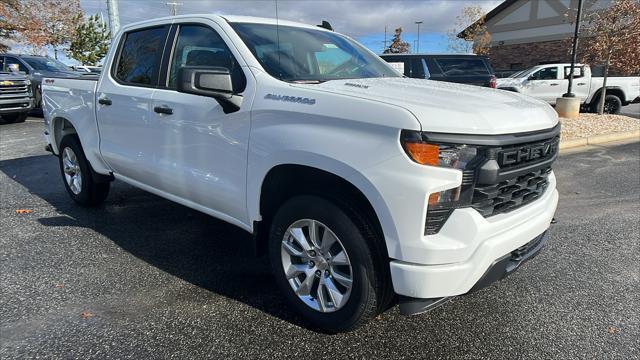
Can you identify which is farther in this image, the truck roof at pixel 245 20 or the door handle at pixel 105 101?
the door handle at pixel 105 101

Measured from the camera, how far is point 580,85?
49.5 ft

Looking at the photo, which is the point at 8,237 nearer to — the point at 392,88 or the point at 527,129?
the point at 392,88

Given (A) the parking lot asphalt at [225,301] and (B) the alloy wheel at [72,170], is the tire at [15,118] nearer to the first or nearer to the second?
(B) the alloy wheel at [72,170]

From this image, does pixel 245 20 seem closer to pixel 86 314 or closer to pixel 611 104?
pixel 86 314

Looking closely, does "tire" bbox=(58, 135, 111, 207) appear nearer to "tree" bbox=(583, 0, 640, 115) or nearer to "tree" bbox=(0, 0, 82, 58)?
"tree" bbox=(583, 0, 640, 115)

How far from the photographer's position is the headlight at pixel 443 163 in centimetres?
219

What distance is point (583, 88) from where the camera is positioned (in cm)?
1510

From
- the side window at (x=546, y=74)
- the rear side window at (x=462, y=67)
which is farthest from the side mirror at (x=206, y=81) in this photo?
the side window at (x=546, y=74)

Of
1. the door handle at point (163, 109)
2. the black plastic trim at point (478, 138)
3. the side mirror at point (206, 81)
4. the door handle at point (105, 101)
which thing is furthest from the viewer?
the door handle at point (105, 101)

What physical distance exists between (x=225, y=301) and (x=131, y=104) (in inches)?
75.6

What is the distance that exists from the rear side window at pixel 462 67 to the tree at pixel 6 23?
24090 millimetres

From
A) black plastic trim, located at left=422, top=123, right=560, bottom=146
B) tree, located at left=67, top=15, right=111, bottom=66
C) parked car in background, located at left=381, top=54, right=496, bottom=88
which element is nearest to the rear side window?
parked car in background, located at left=381, top=54, right=496, bottom=88

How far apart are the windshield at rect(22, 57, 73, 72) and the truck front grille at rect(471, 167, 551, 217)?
1543 cm

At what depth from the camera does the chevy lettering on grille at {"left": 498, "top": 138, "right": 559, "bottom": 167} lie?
2367 mm
